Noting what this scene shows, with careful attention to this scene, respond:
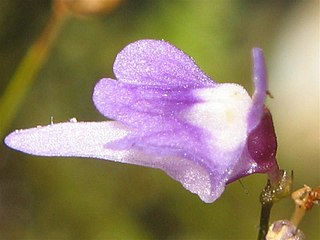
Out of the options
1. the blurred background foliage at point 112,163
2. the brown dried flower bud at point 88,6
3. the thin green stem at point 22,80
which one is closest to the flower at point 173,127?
the thin green stem at point 22,80

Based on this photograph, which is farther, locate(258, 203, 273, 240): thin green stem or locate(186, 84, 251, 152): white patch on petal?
locate(258, 203, 273, 240): thin green stem

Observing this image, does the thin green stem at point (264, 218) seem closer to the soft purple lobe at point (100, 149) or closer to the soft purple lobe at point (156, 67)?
the soft purple lobe at point (100, 149)

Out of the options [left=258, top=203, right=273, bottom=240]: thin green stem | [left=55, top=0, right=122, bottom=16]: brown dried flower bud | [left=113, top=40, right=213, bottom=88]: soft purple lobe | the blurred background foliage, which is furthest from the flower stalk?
the blurred background foliage

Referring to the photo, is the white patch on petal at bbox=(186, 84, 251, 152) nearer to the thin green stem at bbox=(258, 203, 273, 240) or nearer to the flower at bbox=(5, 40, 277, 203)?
the flower at bbox=(5, 40, 277, 203)

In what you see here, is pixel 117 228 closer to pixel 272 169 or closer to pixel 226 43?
pixel 226 43

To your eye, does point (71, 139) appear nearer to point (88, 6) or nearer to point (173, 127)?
point (173, 127)

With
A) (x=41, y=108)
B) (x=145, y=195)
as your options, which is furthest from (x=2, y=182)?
(x=145, y=195)
